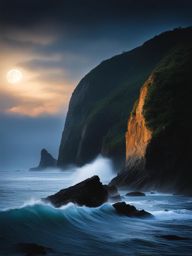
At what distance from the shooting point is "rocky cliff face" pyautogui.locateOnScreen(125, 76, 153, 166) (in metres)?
53.0

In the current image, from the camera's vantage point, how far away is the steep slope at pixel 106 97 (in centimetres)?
13400

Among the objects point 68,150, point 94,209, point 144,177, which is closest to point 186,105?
point 144,177

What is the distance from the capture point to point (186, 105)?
2039 inches

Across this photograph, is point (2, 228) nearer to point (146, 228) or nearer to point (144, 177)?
point (146, 228)

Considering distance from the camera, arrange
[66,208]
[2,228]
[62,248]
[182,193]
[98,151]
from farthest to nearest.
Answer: [98,151]
[182,193]
[66,208]
[2,228]
[62,248]

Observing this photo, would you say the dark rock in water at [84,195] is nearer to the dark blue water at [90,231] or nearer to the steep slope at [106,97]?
the dark blue water at [90,231]

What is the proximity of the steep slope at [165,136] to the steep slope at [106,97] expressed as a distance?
58.7 meters

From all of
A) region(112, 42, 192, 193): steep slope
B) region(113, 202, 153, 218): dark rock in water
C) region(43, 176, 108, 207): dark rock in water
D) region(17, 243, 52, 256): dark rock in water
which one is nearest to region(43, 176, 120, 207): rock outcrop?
region(43, 176, 108, 207): dark rock in water

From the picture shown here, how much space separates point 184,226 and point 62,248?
8.53 metres

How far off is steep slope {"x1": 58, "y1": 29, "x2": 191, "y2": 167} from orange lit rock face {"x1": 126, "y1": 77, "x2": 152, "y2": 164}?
50.4m

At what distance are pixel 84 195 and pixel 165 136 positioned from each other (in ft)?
78.9

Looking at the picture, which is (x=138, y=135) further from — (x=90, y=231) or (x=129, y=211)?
(x=90, y=231)

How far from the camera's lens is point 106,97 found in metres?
158

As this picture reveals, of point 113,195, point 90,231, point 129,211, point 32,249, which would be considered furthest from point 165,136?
point 32,249
